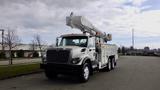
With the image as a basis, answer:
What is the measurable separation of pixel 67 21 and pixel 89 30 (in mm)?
1776

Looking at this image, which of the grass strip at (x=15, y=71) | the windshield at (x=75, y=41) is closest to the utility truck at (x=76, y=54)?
the windshield at (x=75, y=41)

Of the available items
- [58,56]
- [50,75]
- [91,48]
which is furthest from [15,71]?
[91,48]

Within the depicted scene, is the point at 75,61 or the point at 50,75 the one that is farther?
the point at 50,75

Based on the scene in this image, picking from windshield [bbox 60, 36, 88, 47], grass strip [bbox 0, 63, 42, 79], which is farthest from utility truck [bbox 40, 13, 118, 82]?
grass strip [bbox 0, 63, 42, 79]

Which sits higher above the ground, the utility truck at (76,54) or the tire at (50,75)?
the utility truck at (76,54)

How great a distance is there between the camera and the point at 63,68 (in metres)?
14.5

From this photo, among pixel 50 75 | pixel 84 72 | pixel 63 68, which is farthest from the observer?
pixel 50 75

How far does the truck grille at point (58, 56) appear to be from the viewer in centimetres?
1456

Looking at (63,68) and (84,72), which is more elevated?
(63,68)

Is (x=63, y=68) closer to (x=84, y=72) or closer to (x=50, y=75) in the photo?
(x=84, y=72)

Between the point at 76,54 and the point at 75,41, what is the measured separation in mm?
2030

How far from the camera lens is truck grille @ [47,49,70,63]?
47.8 feet

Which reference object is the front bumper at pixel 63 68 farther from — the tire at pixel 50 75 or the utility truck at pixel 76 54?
the tire at pixel 50 75

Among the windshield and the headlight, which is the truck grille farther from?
the windshield
